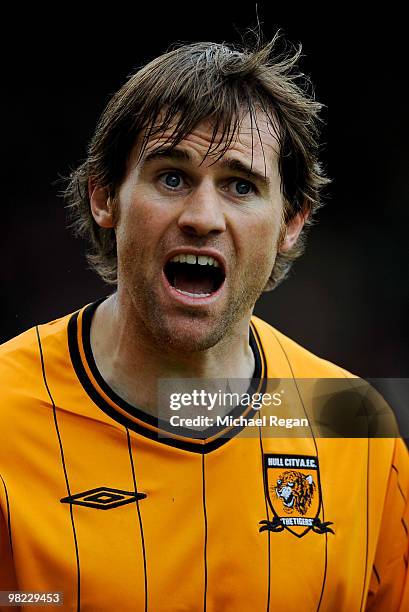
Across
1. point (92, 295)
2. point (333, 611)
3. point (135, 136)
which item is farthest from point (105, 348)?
point (92, 295)

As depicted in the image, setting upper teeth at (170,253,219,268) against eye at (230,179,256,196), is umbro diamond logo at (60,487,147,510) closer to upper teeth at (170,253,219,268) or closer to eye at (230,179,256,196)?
upper teeth at (170,253,219,268)

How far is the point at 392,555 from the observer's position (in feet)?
7.06

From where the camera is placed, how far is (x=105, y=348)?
2.12 metres

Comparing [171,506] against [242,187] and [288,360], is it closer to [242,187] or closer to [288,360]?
[288,360]

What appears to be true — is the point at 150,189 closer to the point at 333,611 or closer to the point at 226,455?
the point at 226,455

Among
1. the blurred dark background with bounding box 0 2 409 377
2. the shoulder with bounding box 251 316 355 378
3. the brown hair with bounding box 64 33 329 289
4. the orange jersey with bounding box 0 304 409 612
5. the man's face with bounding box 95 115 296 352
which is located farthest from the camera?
the blurred dark background with bounding box 0 2 409 377

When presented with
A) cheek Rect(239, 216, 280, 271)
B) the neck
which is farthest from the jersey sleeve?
cheek Rect(239, 216, 280, 271)

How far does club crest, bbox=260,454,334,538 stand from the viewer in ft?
6.79

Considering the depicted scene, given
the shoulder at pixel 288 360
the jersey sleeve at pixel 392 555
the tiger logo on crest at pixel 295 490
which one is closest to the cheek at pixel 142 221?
the shoulder at pixel 288 360

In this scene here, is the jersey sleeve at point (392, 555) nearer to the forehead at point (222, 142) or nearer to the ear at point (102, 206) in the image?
the forehead at point (222, 142)

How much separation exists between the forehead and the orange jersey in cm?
49

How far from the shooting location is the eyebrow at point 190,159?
204 centimetres

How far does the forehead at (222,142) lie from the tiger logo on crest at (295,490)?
0.77 m

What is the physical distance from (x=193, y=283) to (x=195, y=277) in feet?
0.06
